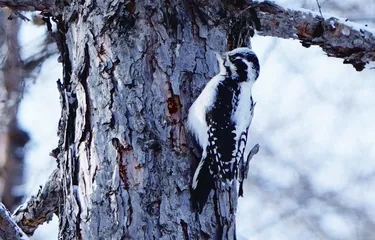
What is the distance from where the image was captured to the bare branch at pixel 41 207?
243cm

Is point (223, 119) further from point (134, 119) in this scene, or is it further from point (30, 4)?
point (30, 4)

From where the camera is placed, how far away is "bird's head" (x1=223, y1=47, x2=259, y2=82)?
7.26 feet

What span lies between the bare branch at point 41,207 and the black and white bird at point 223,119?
622 millimetres

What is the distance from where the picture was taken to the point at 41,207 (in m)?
2.49

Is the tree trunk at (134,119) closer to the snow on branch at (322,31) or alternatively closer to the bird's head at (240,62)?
the bird's head at (240,62)

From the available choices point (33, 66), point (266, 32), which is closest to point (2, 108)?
point (33, 66)

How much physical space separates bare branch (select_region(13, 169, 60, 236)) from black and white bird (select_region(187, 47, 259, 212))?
0.62 metres

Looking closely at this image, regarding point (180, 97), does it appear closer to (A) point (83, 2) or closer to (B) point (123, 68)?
(B) point (123, 68)

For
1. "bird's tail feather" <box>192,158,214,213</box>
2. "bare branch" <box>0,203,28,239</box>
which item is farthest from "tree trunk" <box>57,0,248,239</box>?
"bare branch" <box>0,203,28,239</box>

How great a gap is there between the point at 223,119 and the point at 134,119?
31 cm

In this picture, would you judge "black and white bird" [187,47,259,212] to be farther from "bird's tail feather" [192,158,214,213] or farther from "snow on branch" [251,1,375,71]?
"snow on branch" [251,1,375,71]

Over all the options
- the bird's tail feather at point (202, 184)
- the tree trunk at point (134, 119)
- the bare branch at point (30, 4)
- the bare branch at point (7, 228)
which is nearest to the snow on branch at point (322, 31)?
the tree trunk at point (134, 119)

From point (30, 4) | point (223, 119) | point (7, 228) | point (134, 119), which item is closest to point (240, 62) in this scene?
point (223, 119)

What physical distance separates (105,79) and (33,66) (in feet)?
7.14
